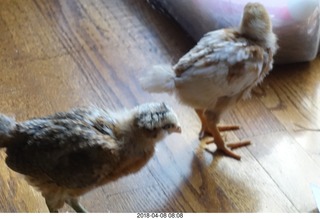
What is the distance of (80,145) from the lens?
121cm

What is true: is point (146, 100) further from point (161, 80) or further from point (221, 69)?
point (221, 69)

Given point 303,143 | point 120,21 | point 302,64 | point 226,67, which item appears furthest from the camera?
point 120,21

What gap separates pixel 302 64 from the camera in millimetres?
1894

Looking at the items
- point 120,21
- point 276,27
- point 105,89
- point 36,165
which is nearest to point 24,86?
point 105,89

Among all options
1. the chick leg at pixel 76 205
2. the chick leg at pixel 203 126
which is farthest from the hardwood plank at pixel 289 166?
the chick leg at pixel 76 205

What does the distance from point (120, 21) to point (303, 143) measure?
2.75ft

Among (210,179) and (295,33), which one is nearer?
(210,179)

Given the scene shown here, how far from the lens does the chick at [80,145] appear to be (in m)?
1.21

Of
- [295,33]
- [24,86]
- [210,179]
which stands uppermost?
[295,33]

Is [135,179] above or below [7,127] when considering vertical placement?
below

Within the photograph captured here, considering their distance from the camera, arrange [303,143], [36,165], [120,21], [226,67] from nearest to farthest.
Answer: [36,165] < [226,67] < [303,143] < [120,21]

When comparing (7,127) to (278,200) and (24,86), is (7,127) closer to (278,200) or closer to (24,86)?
(24,86)

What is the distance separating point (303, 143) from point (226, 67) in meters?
0.38

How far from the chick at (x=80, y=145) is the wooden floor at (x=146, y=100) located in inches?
8.0
